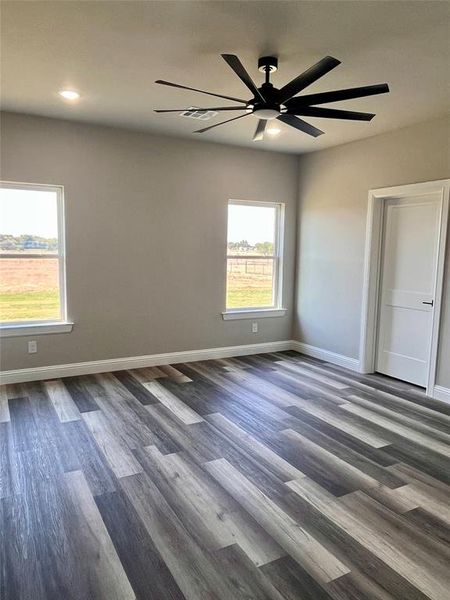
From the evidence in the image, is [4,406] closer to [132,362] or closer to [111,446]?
[111,446]

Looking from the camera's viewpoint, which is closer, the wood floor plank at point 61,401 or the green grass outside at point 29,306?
the wood floor plank at point 61,401

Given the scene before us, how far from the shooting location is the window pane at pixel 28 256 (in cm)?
441

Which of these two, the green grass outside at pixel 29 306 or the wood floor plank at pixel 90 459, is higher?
the green grass outside at pixel 29 306

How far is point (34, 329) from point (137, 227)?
5.28ft

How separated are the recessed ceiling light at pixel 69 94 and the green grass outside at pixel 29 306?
203 centimetres

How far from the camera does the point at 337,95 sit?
8.38 ft

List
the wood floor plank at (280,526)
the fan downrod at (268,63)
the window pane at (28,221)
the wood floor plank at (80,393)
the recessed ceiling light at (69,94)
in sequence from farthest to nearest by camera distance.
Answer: the window pane at (28,221)
the wood floor plank at (80,393)
the recessed ceiling light at (69,94)
the fan downrod at (268,63)
the wood floor plank at (280,526)

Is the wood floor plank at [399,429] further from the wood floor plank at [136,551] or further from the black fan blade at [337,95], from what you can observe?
the black fan blade at [337,95]

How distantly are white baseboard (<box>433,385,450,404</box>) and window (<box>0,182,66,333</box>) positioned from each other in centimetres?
403

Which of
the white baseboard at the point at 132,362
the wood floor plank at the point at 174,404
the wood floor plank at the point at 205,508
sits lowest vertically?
the wood floor plank at the point at 205,508

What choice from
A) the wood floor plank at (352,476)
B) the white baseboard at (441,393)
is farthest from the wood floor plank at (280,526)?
the white baseboard at (441,393)

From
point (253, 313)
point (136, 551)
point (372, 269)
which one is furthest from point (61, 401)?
point (372, 269)

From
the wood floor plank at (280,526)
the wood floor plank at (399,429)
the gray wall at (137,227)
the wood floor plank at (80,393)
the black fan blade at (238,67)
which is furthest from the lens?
the gray wall at (137,227)

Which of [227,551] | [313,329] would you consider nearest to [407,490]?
[227,551]
